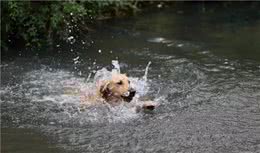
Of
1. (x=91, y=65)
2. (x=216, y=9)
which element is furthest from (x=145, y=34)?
(x=216, y=9)

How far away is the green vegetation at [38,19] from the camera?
1240 cm

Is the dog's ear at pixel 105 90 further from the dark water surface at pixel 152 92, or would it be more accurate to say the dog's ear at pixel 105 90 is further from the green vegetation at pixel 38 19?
the green vegetation at pixel 38 19

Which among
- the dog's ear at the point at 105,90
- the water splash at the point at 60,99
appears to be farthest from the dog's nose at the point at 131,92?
the dog's ear at the point at 105,90

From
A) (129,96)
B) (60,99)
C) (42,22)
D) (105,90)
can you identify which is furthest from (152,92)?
(42,22)

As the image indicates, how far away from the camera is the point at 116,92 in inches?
325

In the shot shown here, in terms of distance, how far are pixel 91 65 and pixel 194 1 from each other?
824 centimetres

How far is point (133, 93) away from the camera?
826 centimetres

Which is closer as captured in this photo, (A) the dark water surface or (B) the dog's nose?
(A) the dark water surface


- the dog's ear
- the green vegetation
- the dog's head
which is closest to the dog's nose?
the dog's head

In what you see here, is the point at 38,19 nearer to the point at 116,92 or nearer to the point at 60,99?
the point at 60,99

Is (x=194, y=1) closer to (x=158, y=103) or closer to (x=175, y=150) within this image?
(x=158, y=103)

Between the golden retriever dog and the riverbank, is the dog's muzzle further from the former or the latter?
the riverbank

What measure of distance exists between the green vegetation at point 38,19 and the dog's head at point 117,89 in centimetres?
437

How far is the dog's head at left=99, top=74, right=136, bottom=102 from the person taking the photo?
8227 millimetres
